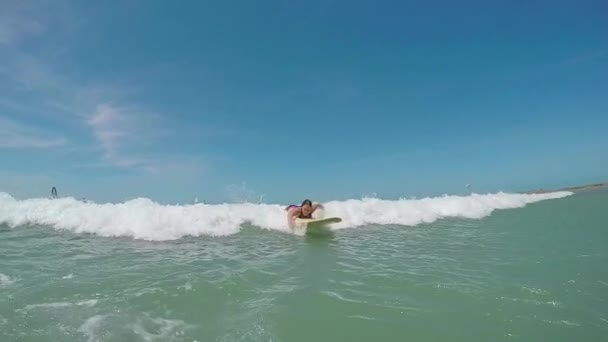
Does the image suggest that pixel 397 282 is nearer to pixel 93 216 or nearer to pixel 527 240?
pixel 527 240

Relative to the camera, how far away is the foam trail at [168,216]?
1175 centimetres

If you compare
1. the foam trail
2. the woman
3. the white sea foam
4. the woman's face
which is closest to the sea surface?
the white sea foam

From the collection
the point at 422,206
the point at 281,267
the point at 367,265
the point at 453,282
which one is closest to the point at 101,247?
the point at 281,267

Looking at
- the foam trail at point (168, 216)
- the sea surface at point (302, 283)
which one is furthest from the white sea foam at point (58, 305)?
the foam trail at point (168, 216)

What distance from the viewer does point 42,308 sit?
4727 mm

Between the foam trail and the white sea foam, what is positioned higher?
the foam trail

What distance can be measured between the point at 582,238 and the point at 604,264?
286cm

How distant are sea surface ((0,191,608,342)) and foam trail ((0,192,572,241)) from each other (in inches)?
8.3

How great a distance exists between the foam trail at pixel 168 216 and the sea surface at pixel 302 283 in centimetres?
21

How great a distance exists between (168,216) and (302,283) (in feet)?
27.9

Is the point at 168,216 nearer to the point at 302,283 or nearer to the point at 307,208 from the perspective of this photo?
the point at 307,208

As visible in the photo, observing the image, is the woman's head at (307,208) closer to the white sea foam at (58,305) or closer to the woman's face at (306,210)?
the woman's face at (306,210)

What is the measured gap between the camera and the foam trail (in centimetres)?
1175

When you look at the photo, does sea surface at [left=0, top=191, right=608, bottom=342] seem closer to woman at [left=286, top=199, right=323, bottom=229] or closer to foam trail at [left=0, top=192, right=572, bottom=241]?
foam trail at [left=0, top=192, right=572, bottom=241]
